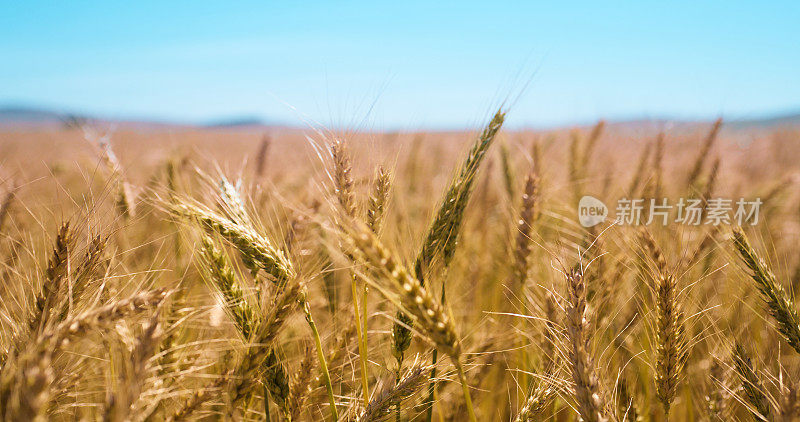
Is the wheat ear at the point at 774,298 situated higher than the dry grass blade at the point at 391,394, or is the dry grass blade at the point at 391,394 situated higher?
the wheat ear at the point at 774,298

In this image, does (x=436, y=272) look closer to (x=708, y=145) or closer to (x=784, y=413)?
(x=784, y=413)

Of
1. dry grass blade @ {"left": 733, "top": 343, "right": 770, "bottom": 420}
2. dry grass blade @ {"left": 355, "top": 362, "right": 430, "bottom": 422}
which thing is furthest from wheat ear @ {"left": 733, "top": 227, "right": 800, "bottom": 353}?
dry grass blade @ {"left": 355, "top": 362, "right": 430, "bottom": 422}

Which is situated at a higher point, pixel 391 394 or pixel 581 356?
pixel 581 356

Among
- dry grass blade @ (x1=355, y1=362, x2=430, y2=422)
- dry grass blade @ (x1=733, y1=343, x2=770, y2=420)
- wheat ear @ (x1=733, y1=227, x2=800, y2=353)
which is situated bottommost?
dry grass blade @ (x1=355, y1=362, x2=430, y2=422)

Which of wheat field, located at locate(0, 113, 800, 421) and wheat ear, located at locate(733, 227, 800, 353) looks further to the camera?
wheat ear, located at locate(733, 227, 800, 353)

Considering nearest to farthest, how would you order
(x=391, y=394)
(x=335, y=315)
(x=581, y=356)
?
(x=581, y=356) < (x=391, y=394) < (x=335, y=315)

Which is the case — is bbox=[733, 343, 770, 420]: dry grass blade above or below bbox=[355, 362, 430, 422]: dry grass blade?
above

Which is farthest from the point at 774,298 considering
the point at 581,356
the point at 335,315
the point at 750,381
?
the point at 335,315

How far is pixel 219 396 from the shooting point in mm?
1120

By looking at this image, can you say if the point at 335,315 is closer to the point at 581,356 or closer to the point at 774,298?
the point at 581,356

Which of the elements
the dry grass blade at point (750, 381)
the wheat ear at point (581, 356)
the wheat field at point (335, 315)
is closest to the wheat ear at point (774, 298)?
the wheat field at point (335, 315)

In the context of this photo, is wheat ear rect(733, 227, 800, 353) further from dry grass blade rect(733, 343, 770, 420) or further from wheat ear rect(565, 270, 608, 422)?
wheat ear rect(565, 270, 608, 422)

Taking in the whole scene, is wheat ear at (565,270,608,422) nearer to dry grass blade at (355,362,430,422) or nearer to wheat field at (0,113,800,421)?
wheat field at (0,113,800,421)

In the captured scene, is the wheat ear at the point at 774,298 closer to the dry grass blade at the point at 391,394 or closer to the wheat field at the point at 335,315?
the wheat field at the point at 335,315
